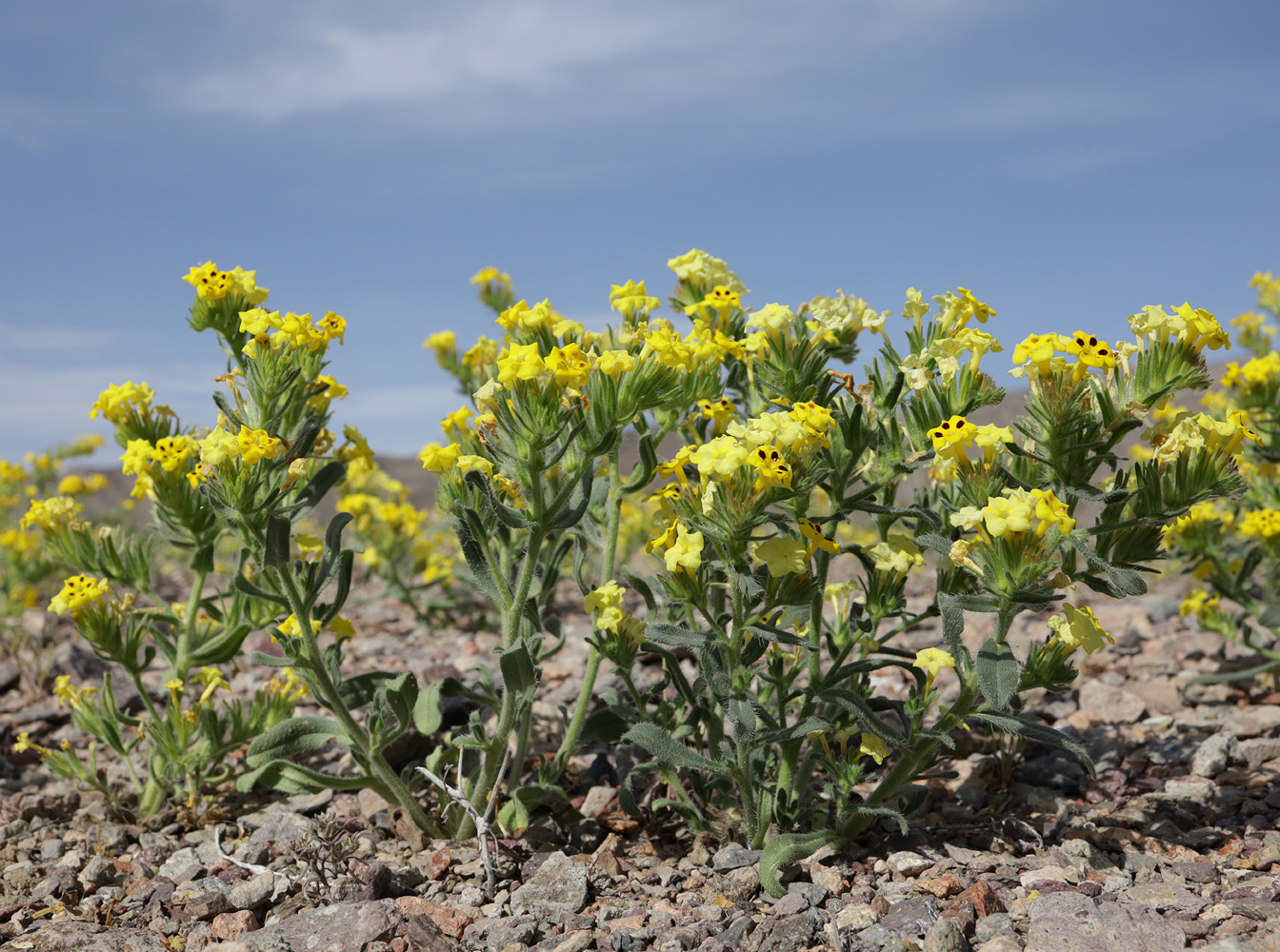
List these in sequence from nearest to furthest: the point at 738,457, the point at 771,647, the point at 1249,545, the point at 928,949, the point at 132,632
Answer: the point at 738,457, the point at 928,949, the point at 771,647, the point at 132,632, the point at 1249,545

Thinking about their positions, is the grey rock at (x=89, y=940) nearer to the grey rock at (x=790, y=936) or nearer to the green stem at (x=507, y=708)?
the green stem at (x=507, y=708)

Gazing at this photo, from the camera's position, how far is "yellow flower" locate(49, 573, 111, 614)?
4074mm

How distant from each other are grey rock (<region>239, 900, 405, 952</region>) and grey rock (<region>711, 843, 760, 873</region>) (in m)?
1.11

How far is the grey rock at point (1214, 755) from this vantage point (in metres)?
4.49

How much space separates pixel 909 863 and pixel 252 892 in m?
2.33

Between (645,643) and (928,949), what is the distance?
1.28 meters

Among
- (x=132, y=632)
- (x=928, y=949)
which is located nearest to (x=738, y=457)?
(x=928, y=949)

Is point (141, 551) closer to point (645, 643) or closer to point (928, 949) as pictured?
point (645, 643)

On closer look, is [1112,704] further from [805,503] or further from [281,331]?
[281,331]

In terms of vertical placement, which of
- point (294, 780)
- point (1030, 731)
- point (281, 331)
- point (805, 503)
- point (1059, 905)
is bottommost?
point (1059, 905)

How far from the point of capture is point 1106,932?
2.93m

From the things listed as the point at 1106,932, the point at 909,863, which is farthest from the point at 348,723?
the point at 1106,932

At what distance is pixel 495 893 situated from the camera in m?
3.55

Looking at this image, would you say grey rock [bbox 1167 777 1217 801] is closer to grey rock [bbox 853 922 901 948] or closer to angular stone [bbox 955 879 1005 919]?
angular stone [bbox 955 879 1005 919]
